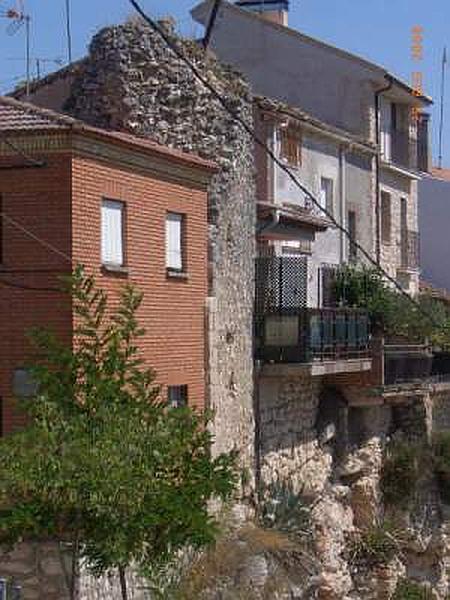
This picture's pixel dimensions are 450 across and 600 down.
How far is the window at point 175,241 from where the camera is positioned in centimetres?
2286

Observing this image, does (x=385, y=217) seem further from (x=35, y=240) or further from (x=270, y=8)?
(x=35, y=240)

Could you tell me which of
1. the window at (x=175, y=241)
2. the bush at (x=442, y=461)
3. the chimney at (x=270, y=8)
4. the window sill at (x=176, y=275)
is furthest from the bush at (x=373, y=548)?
the chimney at (x=270, y=8)

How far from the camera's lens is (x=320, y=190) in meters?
36.2

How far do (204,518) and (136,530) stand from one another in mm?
803

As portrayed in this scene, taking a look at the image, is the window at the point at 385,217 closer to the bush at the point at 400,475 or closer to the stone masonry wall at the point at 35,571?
the bush at the point at 400,475

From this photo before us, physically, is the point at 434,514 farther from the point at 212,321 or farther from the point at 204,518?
the point at 204,518

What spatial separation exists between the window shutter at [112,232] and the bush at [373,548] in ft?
32.9

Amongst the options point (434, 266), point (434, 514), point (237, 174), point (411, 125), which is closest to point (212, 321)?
point (237, 174)

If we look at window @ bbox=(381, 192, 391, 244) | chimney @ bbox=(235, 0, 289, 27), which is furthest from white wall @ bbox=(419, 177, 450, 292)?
chimney @ bbox=(235, 0, 289, 27)

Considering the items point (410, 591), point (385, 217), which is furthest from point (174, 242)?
point (385, 217)

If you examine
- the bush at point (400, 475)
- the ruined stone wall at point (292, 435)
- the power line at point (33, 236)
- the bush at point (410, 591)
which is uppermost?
the power line at point (33, 236)

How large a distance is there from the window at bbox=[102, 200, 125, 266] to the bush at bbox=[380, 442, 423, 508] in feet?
41.6

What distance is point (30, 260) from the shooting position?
20016mm

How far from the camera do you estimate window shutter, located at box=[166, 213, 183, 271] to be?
75.0ft
